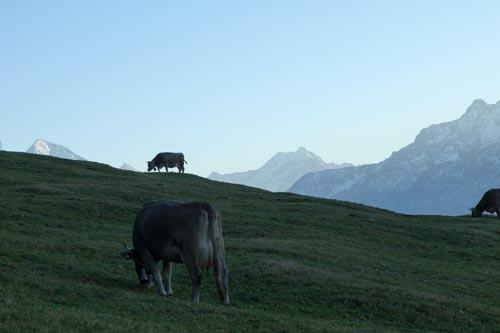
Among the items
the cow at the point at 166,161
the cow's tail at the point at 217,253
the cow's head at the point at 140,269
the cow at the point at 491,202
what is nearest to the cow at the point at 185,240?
the cow's tail at the point at 217,253

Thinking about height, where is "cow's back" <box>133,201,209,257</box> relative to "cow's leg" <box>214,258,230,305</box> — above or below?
above

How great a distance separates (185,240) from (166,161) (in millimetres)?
66761

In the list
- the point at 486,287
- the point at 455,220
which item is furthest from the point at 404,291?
A: the point at 455,220

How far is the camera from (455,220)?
63.8 metres

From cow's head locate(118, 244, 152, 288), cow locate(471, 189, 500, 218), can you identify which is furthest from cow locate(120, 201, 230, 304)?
cow locate(471, 189, 500, 218)

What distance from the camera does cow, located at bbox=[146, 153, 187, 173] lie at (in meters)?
88.7

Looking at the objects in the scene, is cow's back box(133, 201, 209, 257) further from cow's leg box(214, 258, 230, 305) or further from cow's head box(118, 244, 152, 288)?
cow's leg box(214, 258, 230, 305)

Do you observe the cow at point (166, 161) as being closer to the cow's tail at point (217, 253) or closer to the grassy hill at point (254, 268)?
the grassy hill at point (254, 268)

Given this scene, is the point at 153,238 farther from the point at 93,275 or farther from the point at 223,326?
the point at 223,326

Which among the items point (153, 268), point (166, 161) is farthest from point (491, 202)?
point (153, 268)

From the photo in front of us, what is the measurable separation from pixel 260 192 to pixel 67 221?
103 ft

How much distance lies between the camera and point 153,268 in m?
24.1

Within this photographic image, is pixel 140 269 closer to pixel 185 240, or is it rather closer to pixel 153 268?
pixel 153 268

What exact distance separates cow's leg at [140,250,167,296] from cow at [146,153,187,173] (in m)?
64.5
